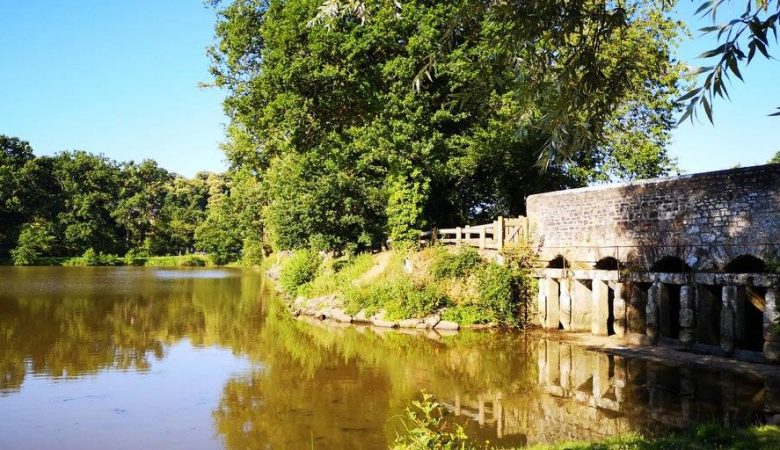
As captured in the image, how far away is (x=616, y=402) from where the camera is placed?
1198cm

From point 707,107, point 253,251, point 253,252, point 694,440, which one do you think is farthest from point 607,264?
point 253,252

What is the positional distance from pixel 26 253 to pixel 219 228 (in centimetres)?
2072

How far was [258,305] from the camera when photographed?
31.8 meters

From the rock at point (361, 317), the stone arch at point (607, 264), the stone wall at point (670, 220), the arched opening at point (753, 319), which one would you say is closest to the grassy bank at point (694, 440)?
the stone wall at point (670, 220)

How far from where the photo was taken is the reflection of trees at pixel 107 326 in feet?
54.4

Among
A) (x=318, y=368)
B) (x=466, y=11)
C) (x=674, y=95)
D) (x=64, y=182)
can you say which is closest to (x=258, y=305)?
(x=318, y=368)

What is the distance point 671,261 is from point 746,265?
216cm

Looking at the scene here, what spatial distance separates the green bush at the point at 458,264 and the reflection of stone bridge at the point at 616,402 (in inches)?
317

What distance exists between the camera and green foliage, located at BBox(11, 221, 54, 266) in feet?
221

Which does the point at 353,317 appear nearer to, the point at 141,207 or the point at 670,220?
the point at 670,220

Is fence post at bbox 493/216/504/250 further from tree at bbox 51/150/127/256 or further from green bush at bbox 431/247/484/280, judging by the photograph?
tree at bbox 51/150/127/256

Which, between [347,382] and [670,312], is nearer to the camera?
[347,382]

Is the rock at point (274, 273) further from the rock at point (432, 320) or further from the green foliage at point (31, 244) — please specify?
the green foliage at point (31, 244)

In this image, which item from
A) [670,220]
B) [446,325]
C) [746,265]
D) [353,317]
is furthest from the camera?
[353,317]
